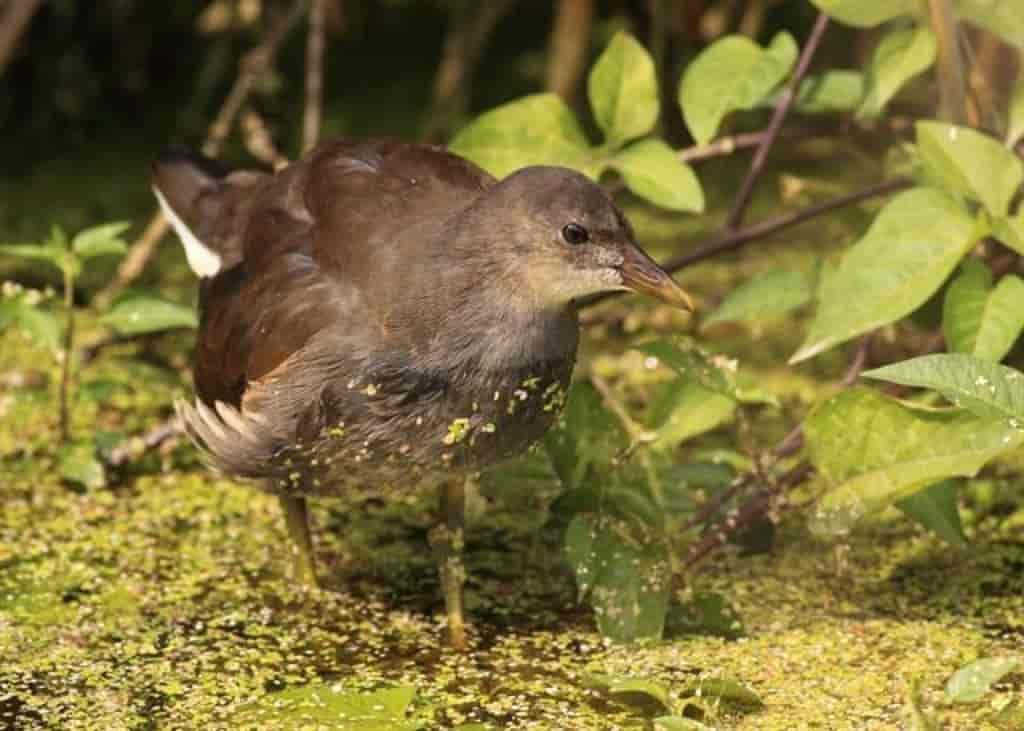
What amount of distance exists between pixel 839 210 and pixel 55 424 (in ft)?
5.14

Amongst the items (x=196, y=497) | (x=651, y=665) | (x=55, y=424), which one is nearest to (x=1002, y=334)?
(x=651, y=665)

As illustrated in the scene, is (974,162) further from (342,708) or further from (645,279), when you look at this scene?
(342,708)

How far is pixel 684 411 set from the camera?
10.3ft

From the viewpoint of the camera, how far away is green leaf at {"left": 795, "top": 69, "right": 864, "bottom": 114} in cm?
342

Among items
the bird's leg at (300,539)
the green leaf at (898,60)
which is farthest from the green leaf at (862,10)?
the bird's leg at (300,539)

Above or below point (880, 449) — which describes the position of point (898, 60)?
above

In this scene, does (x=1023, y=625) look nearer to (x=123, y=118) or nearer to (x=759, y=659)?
(x=759, y=659)

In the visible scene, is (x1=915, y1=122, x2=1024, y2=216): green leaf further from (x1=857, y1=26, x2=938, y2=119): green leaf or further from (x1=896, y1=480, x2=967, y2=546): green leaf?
(x1=896, y1=480, x2=967, y2=546): green leaf

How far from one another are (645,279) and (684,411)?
17.4 inches

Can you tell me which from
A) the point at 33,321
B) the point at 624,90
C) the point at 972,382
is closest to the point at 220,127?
the point at 33,321

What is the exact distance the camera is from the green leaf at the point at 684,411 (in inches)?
123

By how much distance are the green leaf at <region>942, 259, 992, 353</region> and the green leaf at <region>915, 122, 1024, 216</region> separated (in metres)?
0.12

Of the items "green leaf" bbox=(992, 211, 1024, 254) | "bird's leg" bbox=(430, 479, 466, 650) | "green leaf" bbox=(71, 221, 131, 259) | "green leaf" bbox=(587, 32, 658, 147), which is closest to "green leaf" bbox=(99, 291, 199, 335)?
"green leaf" bbox=(71, 221, 131, 259)

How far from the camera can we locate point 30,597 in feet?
10.2
